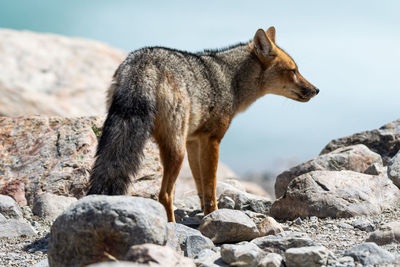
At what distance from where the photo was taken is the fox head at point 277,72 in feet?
29.1

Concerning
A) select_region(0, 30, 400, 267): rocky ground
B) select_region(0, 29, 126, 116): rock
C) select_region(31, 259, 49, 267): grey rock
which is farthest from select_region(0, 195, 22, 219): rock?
select_region(0, 29, 126, 116): rock

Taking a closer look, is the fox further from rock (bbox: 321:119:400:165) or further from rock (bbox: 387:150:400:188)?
rock (bbox: 321:119:400:165)

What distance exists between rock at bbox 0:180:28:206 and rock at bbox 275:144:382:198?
447cm

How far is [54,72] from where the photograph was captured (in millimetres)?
24625

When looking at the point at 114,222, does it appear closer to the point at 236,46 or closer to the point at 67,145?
the point at 67,145

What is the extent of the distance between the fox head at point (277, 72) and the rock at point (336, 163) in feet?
3.79

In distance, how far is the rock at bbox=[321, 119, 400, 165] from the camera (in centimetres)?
1057

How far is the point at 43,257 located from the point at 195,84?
2.99 meters

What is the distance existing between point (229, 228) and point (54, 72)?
2028 centimetres

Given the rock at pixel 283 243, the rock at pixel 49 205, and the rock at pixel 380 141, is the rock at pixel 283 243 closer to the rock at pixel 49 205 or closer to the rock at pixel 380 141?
the rock at pixel 49 205

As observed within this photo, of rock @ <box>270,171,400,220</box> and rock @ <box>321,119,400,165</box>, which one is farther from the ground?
rock @ <box>321,119,400,165</box>

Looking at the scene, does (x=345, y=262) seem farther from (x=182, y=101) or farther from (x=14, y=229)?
(x=14, y=229)

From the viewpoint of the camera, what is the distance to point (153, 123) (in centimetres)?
602

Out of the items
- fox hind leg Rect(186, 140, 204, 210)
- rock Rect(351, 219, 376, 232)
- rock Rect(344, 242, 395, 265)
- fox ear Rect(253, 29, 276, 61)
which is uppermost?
fox ear Rect(253, 29, 276, 61)
